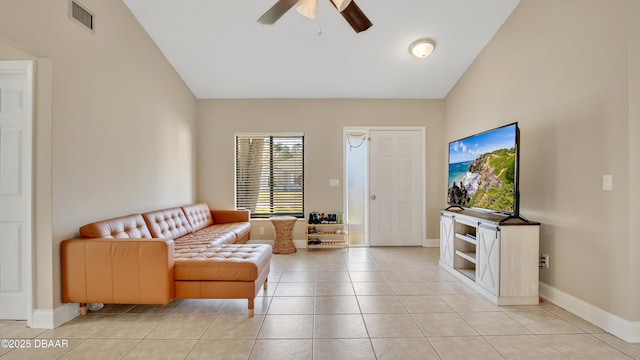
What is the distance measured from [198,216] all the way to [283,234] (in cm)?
141

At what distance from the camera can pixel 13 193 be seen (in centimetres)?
252

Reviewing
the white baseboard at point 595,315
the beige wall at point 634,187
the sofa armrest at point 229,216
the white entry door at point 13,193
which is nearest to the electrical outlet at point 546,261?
the white baseboard at point 595,315

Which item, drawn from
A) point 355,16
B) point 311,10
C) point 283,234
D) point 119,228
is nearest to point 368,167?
point 283,234

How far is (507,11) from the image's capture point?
3.57 m

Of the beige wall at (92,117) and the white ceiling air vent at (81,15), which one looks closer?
the beige wall at (92,117)

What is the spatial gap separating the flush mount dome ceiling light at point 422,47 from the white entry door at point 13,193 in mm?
4262

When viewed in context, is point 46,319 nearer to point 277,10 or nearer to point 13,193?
point 13,193

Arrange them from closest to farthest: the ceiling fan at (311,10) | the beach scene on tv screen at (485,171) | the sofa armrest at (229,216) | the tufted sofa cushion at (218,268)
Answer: the ceiling fan at (311,10) < the tufted sofa cushion at (218,268) < the beach scene on tv screen at (485,171) < the sofa armrest at (229,216)

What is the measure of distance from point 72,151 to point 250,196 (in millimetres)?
3074

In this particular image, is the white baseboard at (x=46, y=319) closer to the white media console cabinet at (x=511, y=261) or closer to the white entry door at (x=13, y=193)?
the white entry door at (x=13, y=193)

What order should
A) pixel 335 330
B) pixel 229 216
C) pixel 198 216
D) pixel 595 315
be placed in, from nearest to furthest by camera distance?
pixel 335 330 → pixel 595 315 → pixel 198 216 → pixel 229 216

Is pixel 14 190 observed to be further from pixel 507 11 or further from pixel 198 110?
pixel 507 11

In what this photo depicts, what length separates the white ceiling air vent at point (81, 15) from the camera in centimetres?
265

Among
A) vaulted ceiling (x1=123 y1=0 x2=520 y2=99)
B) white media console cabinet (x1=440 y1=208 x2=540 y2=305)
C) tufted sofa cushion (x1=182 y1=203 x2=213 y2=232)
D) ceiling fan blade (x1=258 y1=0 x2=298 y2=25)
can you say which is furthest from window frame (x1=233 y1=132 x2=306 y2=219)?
white media console cabinet (x1=440 y1=208 x2=540 y2=305)
